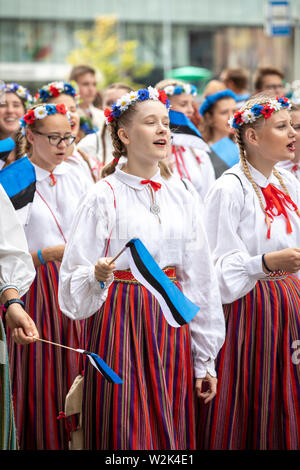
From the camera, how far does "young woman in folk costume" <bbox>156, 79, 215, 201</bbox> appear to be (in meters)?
6.48

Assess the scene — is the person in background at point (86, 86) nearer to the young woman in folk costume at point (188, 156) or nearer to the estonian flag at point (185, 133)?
the young woman in folk costume at point (188, 156)

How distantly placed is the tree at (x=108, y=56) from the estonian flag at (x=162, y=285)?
27372mm

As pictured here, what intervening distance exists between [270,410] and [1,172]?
2010 millimetres

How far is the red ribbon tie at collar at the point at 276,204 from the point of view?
4325 mm

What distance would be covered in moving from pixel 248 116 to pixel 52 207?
1.40m

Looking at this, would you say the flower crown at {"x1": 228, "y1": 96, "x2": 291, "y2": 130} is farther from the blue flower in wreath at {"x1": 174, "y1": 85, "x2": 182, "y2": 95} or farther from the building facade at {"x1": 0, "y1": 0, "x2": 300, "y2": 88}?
the building facade at {"x1": 0, "y1": 0, "x2": 300, "y2": 88}

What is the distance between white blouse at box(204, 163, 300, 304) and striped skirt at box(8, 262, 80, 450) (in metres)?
1.17

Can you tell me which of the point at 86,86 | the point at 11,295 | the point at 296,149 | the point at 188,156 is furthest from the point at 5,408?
the point at 86,86

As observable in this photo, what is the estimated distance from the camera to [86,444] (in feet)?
12.8

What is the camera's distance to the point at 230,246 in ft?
14.0

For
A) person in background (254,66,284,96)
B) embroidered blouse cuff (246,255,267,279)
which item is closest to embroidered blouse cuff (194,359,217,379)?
embroidered blouse cuff (246,255,267,279)

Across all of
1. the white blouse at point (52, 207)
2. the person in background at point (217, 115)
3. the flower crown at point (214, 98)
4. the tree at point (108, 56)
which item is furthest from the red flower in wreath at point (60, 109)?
the tree at point (108, 56)

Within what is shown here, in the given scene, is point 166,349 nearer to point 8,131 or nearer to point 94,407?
point 94,407
